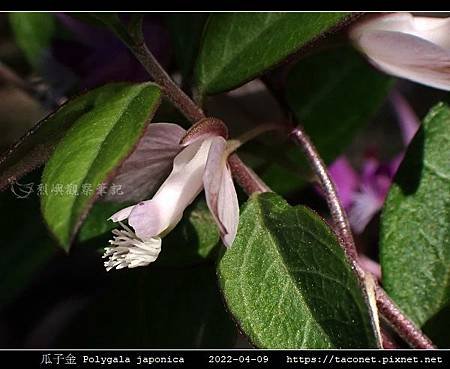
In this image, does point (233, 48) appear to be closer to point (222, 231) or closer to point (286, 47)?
point (286, 47)

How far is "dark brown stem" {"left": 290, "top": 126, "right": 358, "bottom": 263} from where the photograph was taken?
702 mm

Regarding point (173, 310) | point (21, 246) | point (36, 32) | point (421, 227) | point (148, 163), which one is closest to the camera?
point (148, 163)

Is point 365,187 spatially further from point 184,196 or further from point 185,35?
point 184,196

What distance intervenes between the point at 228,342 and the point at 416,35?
0.40 metres

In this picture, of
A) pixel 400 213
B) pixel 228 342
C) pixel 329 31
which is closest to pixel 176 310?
pixel 228 342

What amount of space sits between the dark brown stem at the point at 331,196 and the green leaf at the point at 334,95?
1.05 feet

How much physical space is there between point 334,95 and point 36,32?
0.43 meters

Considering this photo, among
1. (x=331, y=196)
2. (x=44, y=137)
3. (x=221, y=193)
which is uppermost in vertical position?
(x=44, y=137)

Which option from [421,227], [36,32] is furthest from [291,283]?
[36,32]

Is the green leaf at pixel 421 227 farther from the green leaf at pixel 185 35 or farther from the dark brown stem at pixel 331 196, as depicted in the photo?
the green leaf at pixel 185 35

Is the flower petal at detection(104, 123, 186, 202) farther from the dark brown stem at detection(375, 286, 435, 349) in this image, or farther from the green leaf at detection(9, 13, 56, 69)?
the green leaf at detection(9, 13, 56, 69)

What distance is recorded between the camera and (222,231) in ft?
1.98

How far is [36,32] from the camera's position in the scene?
46.4 inches

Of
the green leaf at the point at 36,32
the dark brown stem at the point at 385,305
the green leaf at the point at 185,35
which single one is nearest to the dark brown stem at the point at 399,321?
the dark brown stem at the point at 385,305
